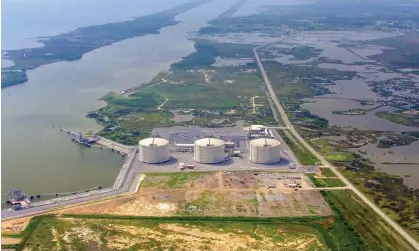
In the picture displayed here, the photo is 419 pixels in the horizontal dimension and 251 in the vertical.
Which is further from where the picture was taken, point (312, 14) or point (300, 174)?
point (312, 14)

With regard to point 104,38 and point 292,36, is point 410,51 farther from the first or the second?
point 104,38

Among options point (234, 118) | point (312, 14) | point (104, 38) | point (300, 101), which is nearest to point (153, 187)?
point (234, 118)

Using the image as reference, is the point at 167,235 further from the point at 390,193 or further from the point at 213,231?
the point at 390,193

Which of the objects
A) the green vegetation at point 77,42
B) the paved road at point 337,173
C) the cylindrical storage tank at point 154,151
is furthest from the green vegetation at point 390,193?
the green vegetation at point 77,42

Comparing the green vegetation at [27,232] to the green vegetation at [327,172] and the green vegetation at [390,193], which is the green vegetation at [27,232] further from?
the green vegetation at [390,193]

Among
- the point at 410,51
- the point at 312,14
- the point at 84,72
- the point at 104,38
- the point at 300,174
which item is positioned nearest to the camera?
the point at 300,174

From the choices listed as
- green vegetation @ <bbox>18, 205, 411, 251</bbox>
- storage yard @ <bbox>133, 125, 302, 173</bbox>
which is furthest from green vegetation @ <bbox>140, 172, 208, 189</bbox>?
green vegetation @ <bbox>18, 205, 411, 251</bbox>

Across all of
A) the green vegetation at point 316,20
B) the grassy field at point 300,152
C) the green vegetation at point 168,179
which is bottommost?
the green vegetation at point 168,179

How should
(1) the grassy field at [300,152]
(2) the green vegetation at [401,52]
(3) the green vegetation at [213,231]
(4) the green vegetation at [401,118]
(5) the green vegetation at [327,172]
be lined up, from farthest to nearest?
1. (2) the green vegetation at [401,52]
2. (4) the green vegetation at [401,118]
3. (1) the grassy field at [300,152]
4. (5) the green vegetation at [327,172]
5. (3) the green vegetation at [213,231]
